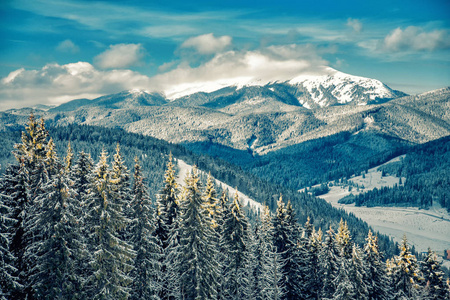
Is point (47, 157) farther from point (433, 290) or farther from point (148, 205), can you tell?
point (433, 290)

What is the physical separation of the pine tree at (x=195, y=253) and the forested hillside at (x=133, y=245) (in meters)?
0.10

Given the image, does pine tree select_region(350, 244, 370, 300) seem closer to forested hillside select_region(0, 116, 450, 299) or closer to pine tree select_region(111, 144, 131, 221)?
forested hillside select_region(0, 116, 450, 299)

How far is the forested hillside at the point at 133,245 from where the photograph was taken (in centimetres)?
2780

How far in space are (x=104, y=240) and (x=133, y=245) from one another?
495 cm

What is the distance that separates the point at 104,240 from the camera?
1156 inches

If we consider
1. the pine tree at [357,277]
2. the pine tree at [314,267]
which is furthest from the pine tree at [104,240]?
the pine tree at [314,267]

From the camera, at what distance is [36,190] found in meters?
30.9

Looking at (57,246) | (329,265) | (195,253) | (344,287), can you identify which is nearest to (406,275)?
(329,265)

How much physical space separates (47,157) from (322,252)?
40.6m

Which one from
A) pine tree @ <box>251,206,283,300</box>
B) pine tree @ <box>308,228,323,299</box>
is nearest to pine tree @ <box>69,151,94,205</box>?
pine tree @ <box>251,206,283,300</box>

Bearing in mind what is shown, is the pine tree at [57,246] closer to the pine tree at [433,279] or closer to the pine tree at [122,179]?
the pine tree at [122,179]

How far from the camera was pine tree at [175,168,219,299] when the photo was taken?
34875 millimetres

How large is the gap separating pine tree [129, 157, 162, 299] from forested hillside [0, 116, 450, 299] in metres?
0.09

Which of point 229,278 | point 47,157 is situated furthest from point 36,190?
point 229,278
